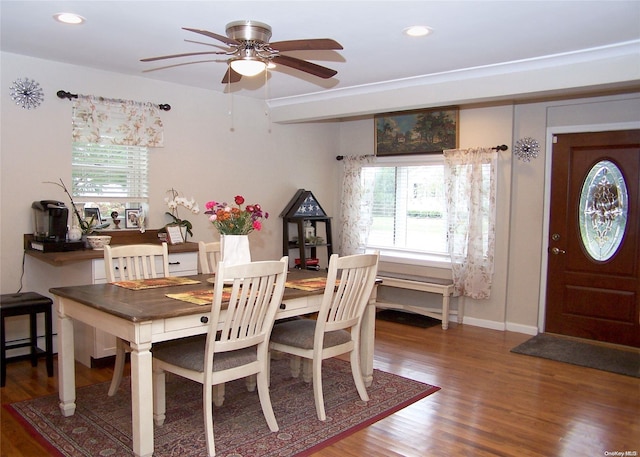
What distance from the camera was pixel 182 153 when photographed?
16.1 feet

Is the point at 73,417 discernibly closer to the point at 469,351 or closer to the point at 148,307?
the point at 148,307

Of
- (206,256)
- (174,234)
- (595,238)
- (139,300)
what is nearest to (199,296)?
(139,300)

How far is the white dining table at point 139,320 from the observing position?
242cm

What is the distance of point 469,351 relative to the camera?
14.8ft

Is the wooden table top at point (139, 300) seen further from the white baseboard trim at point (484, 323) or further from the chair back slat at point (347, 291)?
the white baseboard trim at point (484, 323)

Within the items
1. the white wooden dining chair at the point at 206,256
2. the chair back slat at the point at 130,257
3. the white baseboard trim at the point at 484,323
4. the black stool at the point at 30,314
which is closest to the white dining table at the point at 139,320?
the chair back slat at the point at 130,257

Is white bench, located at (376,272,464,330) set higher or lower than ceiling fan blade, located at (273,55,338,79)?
lower

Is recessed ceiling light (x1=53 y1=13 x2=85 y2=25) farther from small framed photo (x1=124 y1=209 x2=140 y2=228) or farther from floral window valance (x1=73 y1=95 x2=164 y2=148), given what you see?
small framed photo (x1=124 y1=209 x2=140 y2=228)

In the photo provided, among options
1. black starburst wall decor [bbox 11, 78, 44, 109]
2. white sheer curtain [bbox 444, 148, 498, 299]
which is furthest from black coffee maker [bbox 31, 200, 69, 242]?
white sheer curtain [bbox 444, 148, 498, 299]

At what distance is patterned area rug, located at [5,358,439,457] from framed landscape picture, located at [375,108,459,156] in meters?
2.80

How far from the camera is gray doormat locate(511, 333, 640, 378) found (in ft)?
13.5

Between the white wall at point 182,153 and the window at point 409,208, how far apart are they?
2.14ft

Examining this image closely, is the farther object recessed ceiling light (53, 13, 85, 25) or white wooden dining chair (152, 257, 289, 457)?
recessed ceiling light (53, 13, 85, 25)

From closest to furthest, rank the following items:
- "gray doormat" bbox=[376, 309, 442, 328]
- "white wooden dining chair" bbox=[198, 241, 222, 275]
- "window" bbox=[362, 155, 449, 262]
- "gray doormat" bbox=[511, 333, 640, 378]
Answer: "white wooden dining chair" bbox=[198, 241, 222, 275] → "gray doormat" bbox=[511, 333, 640, 378] → "gray doormat" bbox=[376, 309, 442, 328] → "window" bbox=[362, 155, 449, 262]
